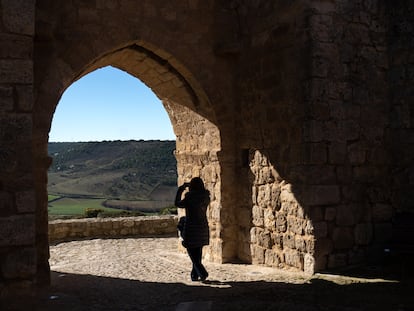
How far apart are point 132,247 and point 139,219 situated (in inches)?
65.6

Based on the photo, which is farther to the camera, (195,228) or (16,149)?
(195,228)

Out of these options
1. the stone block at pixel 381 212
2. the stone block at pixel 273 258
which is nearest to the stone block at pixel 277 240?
the stone block at pixel 273 258

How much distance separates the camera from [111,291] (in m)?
5.47

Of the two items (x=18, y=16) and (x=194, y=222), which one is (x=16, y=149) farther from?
(x=194, y=222)

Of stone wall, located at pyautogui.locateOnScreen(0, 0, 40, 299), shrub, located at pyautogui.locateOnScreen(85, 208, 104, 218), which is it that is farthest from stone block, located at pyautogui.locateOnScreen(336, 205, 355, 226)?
shrub, located at pyautogui.locateOnScreen(85, 208, 104, 218)

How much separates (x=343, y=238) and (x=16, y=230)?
3.78 meters

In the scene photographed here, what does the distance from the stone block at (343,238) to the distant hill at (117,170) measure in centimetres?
964

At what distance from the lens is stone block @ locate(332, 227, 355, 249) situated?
234 inches

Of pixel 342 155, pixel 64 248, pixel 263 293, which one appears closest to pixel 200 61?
pixel 342 155

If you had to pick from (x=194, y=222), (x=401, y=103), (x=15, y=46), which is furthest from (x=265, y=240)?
(x=15, y=46)

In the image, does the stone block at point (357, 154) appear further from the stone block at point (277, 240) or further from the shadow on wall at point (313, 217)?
the stone block at point (277, 240)

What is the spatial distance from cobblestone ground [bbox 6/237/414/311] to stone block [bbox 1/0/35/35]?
92.4 inches

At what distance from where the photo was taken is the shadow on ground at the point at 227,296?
4.43 meters

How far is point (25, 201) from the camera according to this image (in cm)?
426
